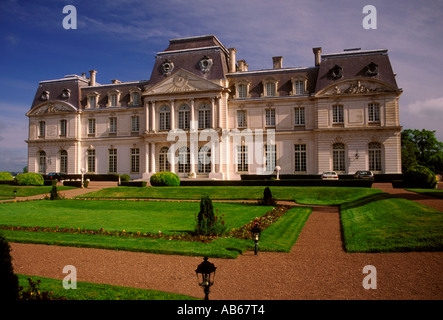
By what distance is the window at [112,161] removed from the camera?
148ft

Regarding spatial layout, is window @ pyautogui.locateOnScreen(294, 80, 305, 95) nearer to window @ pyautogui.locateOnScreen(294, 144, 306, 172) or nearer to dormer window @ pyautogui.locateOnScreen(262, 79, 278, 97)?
dormer window @ pyautogui.locateOnScreen(262, 79, 278, 97)

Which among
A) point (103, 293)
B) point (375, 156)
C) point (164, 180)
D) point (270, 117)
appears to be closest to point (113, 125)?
point (164, 180)

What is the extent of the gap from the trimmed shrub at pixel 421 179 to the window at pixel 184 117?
77.7 feet

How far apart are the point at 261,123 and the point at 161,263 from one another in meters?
33.4

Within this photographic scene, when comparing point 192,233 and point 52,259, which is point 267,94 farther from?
point 52,259

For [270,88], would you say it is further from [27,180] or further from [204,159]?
[27,180]

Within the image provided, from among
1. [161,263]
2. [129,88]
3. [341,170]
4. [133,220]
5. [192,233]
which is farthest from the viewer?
[129,88]

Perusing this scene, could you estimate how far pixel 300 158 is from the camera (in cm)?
3962

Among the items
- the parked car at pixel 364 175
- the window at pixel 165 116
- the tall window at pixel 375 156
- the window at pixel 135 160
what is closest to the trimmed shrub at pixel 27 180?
the window at pixel 135 160

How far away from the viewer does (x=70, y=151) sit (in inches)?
1821

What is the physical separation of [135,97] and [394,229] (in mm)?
38800

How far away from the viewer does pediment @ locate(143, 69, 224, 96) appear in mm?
39469

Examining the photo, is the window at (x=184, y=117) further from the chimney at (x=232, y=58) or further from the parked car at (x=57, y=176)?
the parked car at (x=57, y=176)
